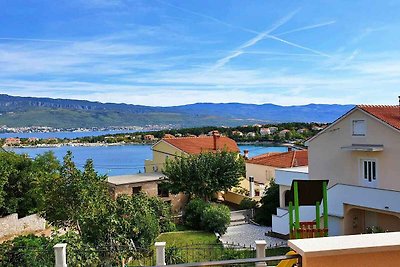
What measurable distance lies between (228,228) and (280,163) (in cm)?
784

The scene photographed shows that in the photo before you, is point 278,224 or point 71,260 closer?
point 71,260

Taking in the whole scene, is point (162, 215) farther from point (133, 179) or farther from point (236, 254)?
point (236, 254)

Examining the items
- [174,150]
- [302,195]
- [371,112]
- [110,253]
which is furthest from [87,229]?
[174,150]

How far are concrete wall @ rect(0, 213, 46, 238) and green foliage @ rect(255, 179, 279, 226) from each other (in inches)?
402

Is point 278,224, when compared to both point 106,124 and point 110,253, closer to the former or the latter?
point 110,253

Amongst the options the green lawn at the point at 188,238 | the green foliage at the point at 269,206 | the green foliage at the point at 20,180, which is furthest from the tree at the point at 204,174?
the green foliage at the point at 20,180

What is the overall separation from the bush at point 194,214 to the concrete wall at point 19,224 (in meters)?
6.65

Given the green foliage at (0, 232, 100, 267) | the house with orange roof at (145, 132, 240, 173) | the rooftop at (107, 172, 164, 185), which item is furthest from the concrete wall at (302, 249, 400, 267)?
the house with orange roof at (145, 132, 240, 173)

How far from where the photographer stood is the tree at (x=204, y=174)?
23.0m

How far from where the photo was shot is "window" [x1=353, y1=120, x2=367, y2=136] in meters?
17.0

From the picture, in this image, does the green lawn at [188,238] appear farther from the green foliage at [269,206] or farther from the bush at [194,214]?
the green foliage at [269,206]

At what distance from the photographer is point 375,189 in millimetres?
15484

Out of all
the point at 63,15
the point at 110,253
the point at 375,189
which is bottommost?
the point at 110,253

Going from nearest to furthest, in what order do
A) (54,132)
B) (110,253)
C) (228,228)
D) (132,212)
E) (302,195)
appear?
1. (302,195)
2. (110,253)
3. (132,212)
4. (228,228)
5. (54,132)
